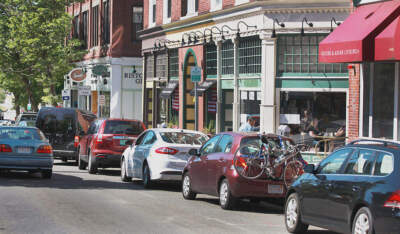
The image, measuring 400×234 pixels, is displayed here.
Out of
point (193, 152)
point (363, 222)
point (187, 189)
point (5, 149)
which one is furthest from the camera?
point (5, 149)

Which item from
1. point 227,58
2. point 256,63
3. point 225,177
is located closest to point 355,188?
point 225,177

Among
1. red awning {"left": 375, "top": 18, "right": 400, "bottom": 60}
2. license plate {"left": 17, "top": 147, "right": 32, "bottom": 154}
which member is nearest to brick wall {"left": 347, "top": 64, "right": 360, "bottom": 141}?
red awning {"left": 375, "top": 18, "right": 400, "bottom": 60}

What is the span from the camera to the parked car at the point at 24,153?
20.1 m

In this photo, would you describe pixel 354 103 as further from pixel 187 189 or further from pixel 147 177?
pixel 187 189

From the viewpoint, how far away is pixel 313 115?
24.9 metres

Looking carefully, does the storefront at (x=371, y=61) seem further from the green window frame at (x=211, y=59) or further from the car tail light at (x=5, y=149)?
the green window frame at (x=211, y=59)

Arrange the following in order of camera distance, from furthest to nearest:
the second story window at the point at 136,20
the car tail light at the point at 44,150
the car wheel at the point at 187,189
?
the second story window at the point at 136,20, the car tail light at the point at 44,150, the car wheel at the point at 187,189

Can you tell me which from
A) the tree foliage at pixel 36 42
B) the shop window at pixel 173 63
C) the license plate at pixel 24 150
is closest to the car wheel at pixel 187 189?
the license plate at pixel 24 150

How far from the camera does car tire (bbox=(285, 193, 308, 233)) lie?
11.8 meters

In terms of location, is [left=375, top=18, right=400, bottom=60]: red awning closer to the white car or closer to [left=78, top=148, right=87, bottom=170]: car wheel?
the white car

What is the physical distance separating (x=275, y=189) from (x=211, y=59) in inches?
656

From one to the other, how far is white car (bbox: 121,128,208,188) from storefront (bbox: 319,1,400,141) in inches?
167

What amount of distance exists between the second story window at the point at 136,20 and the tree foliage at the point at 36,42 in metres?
4.39

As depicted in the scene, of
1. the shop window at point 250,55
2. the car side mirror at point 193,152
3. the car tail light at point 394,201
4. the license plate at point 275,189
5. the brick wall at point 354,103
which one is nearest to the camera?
the car tail light at point 394,201
